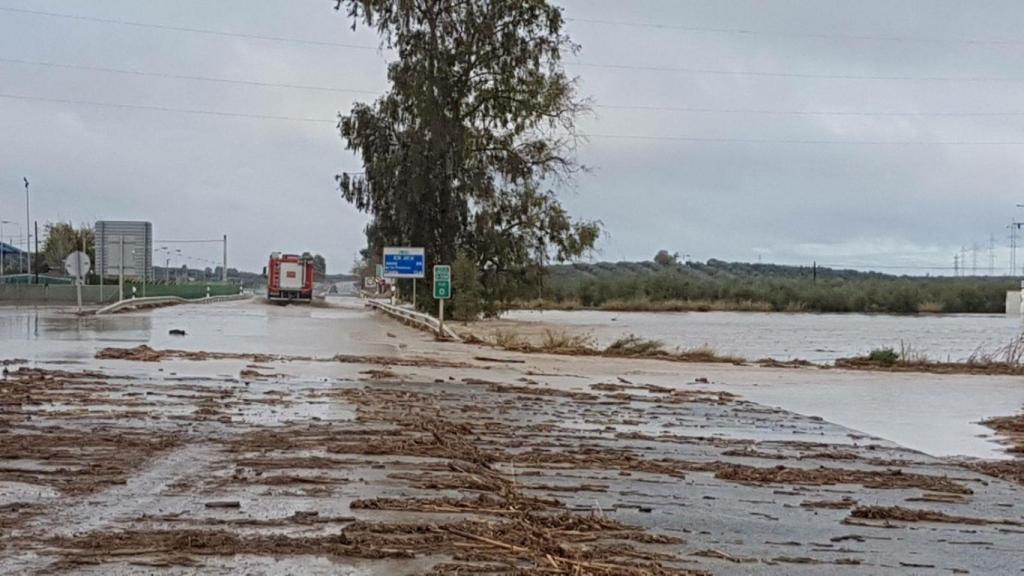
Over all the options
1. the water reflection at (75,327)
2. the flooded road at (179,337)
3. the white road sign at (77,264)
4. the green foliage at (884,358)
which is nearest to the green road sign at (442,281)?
the flooded road at (179,337)

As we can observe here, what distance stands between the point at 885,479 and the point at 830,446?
2554mm

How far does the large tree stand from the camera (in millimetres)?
52000

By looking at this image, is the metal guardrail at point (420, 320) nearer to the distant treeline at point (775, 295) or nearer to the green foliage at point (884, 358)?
the green foliage at point (884, 358)

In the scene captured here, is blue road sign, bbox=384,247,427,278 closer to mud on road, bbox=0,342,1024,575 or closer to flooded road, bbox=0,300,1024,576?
flooded road, bbox=0,300,1024,576

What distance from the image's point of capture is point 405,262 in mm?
42938

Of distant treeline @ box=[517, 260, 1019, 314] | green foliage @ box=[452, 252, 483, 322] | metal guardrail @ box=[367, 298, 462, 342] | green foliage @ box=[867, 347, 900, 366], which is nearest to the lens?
green foliage @ box=[867, 347, 900, 366]

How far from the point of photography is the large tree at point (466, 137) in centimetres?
5200

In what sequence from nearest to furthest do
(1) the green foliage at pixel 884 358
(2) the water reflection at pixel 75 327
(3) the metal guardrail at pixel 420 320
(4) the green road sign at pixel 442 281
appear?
1. (1) the green foliage at pixel 884 358
2. (2) the water reflection at pixel 75 327
3. (3) the metal guardrail at pixel 420 320
4. (4) the green road sign at pixel 442 281

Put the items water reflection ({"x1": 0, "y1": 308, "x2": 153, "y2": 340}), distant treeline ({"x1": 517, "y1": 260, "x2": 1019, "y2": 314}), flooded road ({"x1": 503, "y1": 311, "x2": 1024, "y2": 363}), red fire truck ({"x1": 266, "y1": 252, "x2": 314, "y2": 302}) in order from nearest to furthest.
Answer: water reflection ({"x1": 0, "y1": 308, "x2": 153, "y2": 340})
flooded road ({"x1": 503, "y1": 311, "x2": 1024, "y2": 363})
red fire truck ({"x1": 266, "y1": 252, "x2": 314, "y2": 302})
distant treeline ({"x1": 517, "y1": 260, "x2": 1019, "y2": 314})

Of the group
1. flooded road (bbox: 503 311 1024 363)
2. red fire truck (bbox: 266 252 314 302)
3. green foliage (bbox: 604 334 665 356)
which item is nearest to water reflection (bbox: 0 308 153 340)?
green foliage (bbox: 604 334 665 356)

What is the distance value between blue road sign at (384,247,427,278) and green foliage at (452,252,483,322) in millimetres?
7386

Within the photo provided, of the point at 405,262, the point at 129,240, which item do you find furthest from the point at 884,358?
the point at 129,240

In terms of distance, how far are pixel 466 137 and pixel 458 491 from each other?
4499 centimetres

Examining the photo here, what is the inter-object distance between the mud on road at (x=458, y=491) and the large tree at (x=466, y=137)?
35.7m
